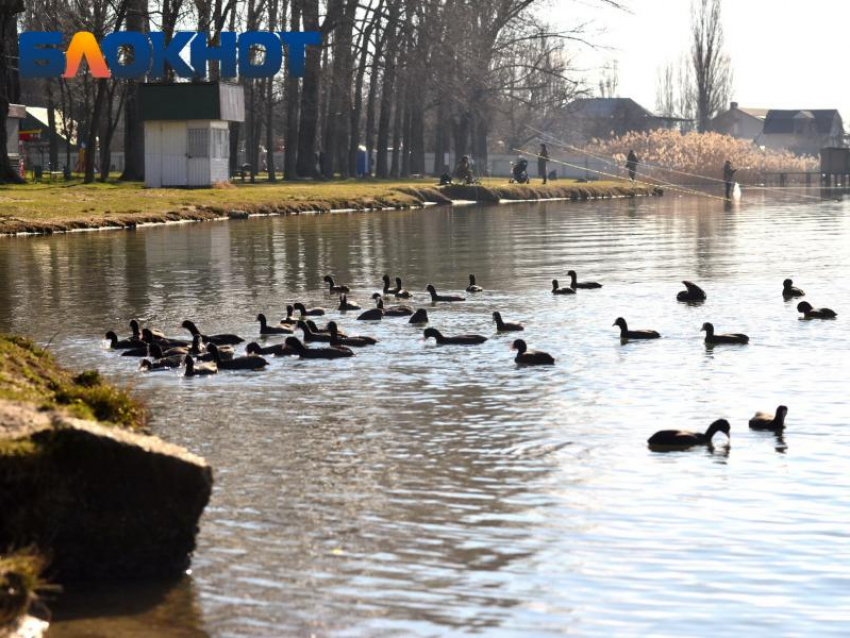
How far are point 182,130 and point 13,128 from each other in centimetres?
1103

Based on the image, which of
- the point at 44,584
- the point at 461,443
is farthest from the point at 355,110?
the point at 44,584

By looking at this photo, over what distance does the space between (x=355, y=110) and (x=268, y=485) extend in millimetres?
73848

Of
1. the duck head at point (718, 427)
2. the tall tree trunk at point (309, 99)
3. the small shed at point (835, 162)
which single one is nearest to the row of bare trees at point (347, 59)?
the tall tree trunk at point (309, 99)

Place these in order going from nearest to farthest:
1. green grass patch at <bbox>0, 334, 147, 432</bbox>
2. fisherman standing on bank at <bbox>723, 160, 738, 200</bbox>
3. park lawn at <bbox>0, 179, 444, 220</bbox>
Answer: green grass patch at <bbox>0, 334, 147, 432</bbox> < park lawn at <bbox>0, 179, 444, 220</bbox> < fisherman standing on bank at <bbox>723, 160, 738, 200</bbox>

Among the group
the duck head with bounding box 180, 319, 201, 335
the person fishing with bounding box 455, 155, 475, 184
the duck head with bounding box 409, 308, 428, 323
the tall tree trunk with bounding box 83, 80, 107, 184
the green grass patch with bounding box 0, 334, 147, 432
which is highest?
the tall tree trunk with bounding box 83, 80, 107, 184

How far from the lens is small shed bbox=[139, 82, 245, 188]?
65625 mm

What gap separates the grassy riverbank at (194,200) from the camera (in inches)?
1890

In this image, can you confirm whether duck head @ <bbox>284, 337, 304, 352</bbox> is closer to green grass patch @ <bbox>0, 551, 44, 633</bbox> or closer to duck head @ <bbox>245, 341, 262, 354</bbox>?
duck head @ <bbox>245, 341, 262, 354</bbox>

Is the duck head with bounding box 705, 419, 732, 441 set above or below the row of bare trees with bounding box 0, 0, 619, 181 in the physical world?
below

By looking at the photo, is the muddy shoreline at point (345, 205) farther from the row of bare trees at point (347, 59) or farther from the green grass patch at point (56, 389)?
the green grass patch at point (56, 389)

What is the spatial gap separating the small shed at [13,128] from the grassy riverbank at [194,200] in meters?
4.93

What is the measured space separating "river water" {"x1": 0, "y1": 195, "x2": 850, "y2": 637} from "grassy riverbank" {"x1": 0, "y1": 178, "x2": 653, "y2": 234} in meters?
17.6

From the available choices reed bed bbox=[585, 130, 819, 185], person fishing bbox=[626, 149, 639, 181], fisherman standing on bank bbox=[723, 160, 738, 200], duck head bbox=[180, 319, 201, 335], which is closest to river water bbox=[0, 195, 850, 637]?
duck head bbox=[180, 319, 201, 335]

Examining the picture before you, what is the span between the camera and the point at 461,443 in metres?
14.4
